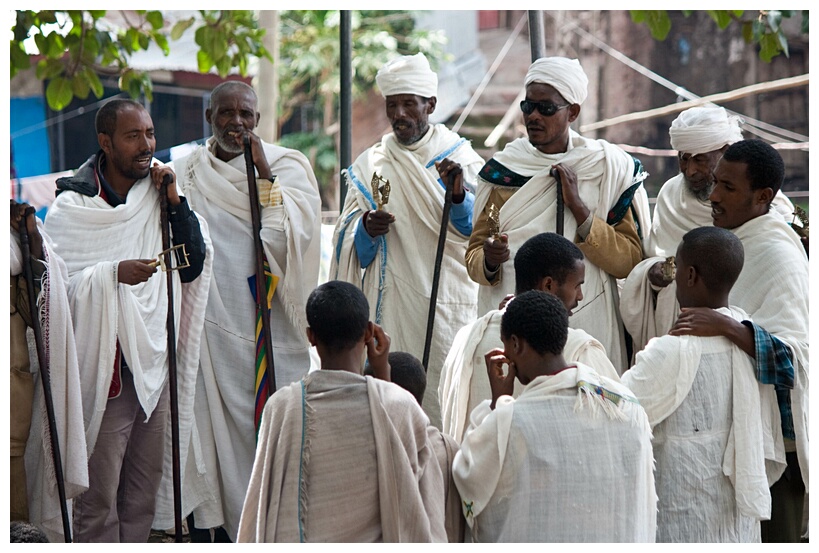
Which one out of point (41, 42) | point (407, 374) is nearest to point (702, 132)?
point (407, 374)

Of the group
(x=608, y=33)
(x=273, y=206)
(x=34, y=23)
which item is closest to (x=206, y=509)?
(x=273, y=206)

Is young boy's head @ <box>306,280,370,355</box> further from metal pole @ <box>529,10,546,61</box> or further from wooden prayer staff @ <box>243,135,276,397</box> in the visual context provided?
metal pole @ <box>529,10,546,61</box>

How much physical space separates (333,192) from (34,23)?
13546 millimetres

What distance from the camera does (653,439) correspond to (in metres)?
4.24

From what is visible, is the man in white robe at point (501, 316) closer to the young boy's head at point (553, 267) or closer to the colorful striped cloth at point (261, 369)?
the young boy's head at point (553, 267)

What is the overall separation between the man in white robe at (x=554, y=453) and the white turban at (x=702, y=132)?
78.8 inches

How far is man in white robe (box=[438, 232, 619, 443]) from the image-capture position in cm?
431

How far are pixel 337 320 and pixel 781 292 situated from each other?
1.99 m

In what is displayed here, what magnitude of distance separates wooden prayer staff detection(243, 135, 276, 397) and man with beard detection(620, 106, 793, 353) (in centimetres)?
178

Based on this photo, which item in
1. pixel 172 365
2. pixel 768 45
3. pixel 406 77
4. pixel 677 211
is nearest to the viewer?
pixel 172 365

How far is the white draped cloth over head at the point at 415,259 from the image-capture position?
20.2 feet

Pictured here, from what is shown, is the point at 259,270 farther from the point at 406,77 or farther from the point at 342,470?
the point at 342,470

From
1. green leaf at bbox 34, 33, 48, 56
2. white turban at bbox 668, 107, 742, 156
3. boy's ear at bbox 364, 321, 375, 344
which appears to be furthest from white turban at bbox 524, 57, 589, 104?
green leaf at bbox 34, 33, 48, 56

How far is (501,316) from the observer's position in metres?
4.25
